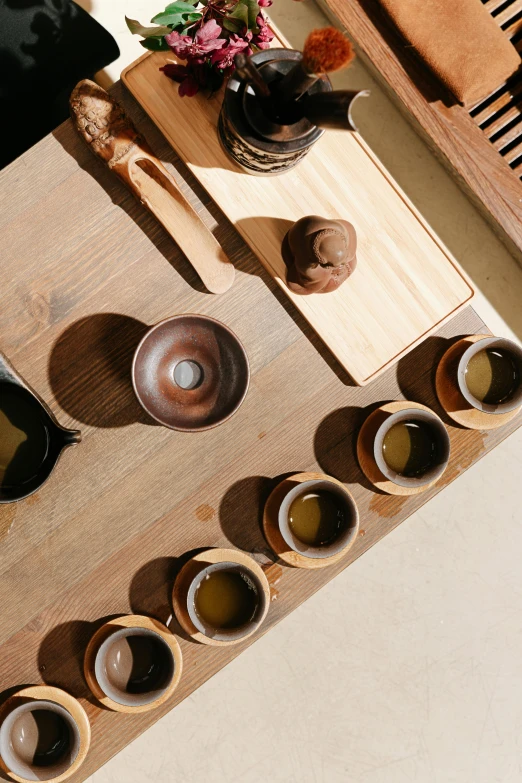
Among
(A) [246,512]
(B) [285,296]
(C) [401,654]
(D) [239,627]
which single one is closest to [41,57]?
(B) [285,296]

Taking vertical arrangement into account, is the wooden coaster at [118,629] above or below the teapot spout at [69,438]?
below

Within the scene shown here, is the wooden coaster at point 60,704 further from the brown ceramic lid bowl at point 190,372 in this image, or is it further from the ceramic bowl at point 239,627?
the brown ceramic lid bowl at point 190,372

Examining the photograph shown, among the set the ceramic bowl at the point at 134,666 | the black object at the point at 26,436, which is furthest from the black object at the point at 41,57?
the ceramic bowl at the point at 134,666

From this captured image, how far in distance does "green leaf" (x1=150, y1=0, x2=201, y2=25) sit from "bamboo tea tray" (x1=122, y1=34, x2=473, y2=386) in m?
0.15

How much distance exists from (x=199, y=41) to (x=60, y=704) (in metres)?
1.42

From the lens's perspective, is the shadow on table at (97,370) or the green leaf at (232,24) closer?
the green leaf at (232,24)

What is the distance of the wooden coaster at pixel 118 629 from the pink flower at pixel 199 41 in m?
1.21

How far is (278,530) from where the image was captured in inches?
52.7

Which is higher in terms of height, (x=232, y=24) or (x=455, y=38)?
(x=232, y=24)

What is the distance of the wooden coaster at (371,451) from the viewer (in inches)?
53.0

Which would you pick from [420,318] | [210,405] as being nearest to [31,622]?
[210,405]

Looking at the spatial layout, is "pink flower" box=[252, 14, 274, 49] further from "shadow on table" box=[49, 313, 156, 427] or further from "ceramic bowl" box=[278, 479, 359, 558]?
"ceramic bowl" box=[278, 479, 359, 558]

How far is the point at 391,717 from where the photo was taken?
2.07 metres

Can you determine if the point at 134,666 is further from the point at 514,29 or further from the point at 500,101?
the point at 514,29
